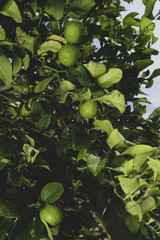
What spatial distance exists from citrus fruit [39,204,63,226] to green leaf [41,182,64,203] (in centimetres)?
4

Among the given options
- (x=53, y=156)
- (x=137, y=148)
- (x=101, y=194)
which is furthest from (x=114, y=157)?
(x=53, y=156)

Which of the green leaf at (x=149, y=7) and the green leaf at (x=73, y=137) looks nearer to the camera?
the green leaf at (x=73, y=137)

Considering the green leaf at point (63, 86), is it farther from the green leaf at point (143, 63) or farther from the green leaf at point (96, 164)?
the green leaf at point (143, 63)

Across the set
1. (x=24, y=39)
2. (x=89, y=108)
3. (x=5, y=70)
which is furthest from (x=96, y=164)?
(x=24, y=39)

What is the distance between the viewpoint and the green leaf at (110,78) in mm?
893

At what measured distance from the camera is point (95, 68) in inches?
35.5

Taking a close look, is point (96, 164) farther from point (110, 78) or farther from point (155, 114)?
point (155, 114)

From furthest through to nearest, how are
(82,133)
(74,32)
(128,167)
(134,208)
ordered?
(74,32)
(82,133)
(128,167)
(134,208)

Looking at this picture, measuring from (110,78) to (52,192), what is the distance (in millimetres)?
519

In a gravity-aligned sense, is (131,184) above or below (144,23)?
below

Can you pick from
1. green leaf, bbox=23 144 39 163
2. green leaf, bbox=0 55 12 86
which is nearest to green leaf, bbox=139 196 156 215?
green leaf, bbox=23 144 39 163

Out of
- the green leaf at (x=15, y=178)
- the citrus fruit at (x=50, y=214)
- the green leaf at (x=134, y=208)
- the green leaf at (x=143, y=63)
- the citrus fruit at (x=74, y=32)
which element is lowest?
the citrus fruit at (x=50, y=214)

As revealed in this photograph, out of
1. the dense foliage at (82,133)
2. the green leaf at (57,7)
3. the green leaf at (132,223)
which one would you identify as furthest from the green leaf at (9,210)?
the green leaf at (57,7)

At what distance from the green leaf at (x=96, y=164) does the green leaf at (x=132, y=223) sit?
0.19m
